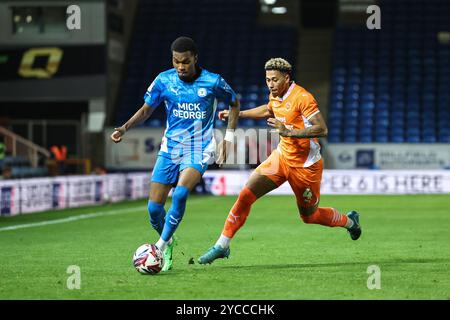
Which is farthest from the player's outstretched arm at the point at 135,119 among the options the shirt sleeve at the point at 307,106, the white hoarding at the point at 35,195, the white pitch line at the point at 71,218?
the white hoarding at the point at 35,195

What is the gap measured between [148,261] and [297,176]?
208 cm

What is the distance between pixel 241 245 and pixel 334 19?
25443 millimetres

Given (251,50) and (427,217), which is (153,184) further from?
(251,50)

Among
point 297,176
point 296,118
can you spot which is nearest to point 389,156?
point 297,176

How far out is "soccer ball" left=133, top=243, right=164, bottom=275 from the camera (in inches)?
361

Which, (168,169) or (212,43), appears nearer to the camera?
(168,169)

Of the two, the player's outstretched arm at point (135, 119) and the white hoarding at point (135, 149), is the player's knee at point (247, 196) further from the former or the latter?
the white hoarding at point (135, 149)

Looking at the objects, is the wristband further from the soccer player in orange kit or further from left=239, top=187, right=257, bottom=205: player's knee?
left=239, top=187, right=257, bottom=205: player's knee

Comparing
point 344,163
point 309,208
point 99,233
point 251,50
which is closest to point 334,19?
point 251,50

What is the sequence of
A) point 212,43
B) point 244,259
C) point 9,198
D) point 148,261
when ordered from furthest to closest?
1. point 212,43
2. point 9,198
3. point 244,259
4. point 148,261

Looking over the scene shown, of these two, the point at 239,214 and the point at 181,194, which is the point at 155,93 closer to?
the point at 181,194

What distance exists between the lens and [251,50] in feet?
116

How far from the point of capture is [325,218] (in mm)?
10617

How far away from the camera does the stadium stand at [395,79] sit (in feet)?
105
